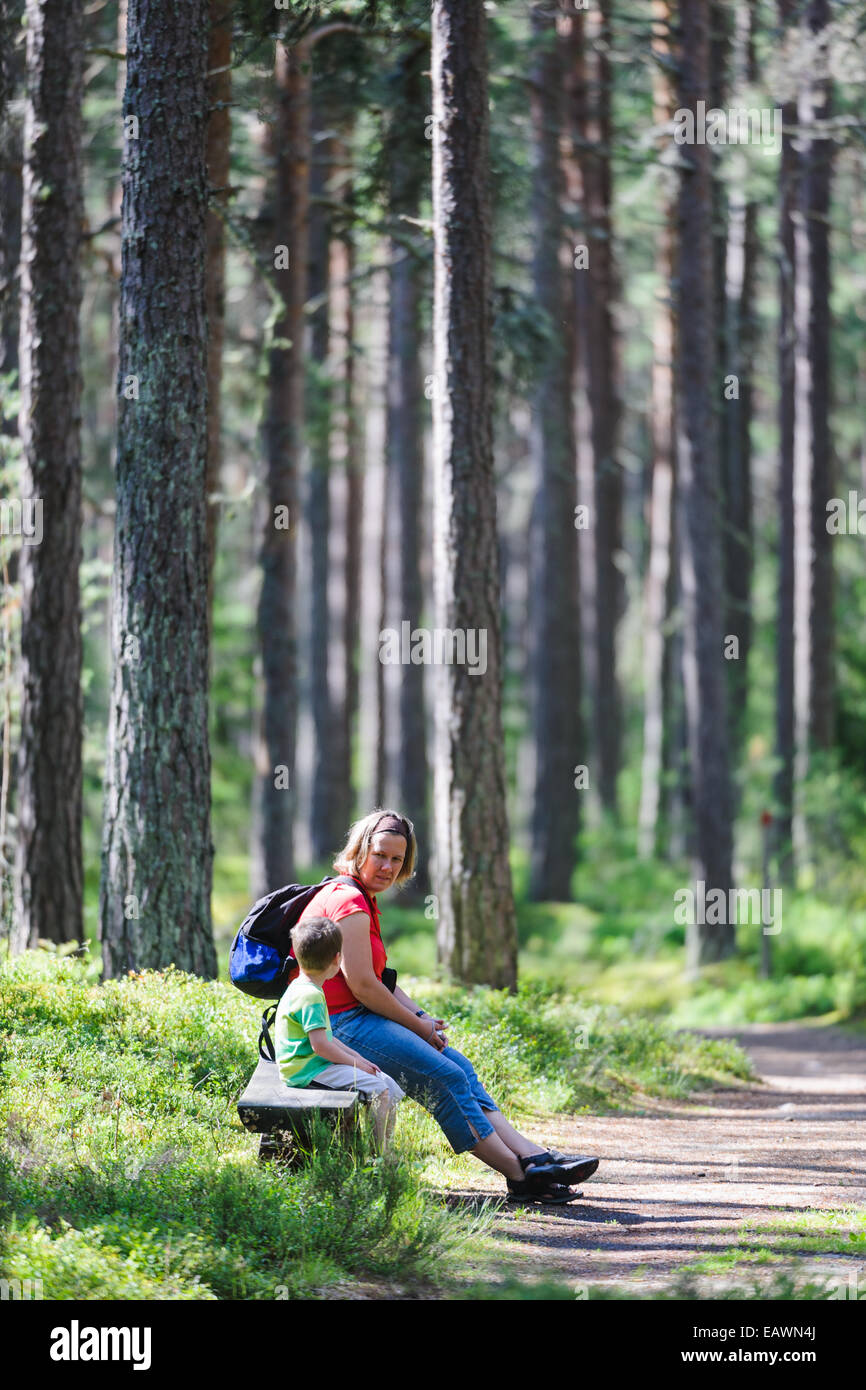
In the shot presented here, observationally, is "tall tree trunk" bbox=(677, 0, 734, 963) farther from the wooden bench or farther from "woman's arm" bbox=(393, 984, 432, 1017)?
the wooden bench

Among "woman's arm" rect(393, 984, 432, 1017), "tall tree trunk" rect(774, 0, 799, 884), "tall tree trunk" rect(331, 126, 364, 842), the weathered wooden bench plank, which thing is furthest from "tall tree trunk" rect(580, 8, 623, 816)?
the weathered wooden bench plank

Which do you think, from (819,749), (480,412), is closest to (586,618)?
(819,749)

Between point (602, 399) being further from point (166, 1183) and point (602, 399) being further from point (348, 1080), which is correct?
point (166, 1183)

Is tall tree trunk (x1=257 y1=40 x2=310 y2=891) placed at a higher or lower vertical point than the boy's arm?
higher

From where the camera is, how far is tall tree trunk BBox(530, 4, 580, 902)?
66.1 ft

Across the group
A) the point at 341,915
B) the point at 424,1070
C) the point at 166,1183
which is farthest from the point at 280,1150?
the point at 341,915

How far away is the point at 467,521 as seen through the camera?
10.5m

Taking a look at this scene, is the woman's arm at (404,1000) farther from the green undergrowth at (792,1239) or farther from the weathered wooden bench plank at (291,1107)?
the green undergrowth at (792,1239)

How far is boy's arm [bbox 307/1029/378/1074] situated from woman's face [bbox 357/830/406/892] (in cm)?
73

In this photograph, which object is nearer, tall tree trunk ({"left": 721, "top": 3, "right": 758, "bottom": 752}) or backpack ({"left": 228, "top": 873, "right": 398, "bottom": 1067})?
backpack ({"left": 228, "top": 873, "right": 398, "bottom": 1067})

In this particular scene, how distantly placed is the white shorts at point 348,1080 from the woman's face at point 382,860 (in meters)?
0.81

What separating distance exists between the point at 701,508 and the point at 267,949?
12292 mm
